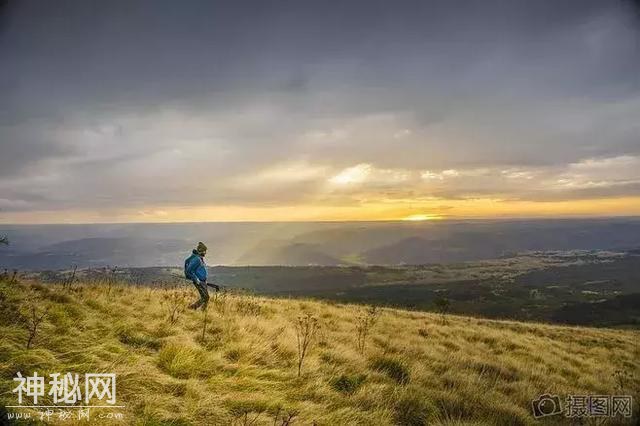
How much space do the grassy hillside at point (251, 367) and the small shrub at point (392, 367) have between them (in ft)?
0.10

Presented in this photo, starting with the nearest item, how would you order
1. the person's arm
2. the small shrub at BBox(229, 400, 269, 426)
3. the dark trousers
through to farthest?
1. the small shrub at BBox(229, 400, 269, 426)
2. the dark trousers
3. the person's arm

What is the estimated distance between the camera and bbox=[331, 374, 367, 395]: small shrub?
720 cm

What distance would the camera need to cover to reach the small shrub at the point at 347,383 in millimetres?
7199

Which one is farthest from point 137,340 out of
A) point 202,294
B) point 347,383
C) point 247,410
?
point 347,383

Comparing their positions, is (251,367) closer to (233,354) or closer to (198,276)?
(233,354)

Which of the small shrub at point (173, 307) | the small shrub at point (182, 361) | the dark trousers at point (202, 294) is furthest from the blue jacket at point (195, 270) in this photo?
the small shrub at point (182, 361)

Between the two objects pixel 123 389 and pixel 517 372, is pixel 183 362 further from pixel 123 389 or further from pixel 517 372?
pixel 517 372

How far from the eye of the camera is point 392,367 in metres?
8.79

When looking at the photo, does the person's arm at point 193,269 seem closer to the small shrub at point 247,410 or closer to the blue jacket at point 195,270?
→ the blue jacket at point 195,270

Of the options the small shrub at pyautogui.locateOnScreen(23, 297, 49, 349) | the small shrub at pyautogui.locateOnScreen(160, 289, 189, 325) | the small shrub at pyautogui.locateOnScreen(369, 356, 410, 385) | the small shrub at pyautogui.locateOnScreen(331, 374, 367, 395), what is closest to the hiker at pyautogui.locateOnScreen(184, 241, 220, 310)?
the small shrub at pyautogui.locateOnScreen(160, 289, 189, 325)

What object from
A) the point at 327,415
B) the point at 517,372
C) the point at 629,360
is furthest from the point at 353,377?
the point at 629,360

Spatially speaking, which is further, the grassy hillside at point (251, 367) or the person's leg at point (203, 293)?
the person's leg at point (203, 293)

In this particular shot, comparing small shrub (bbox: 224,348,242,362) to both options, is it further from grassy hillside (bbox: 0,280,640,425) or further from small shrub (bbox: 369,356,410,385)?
small shrub (bbox: 369,356,410,385)

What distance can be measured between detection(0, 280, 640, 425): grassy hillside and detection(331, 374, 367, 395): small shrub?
3 centimetres
